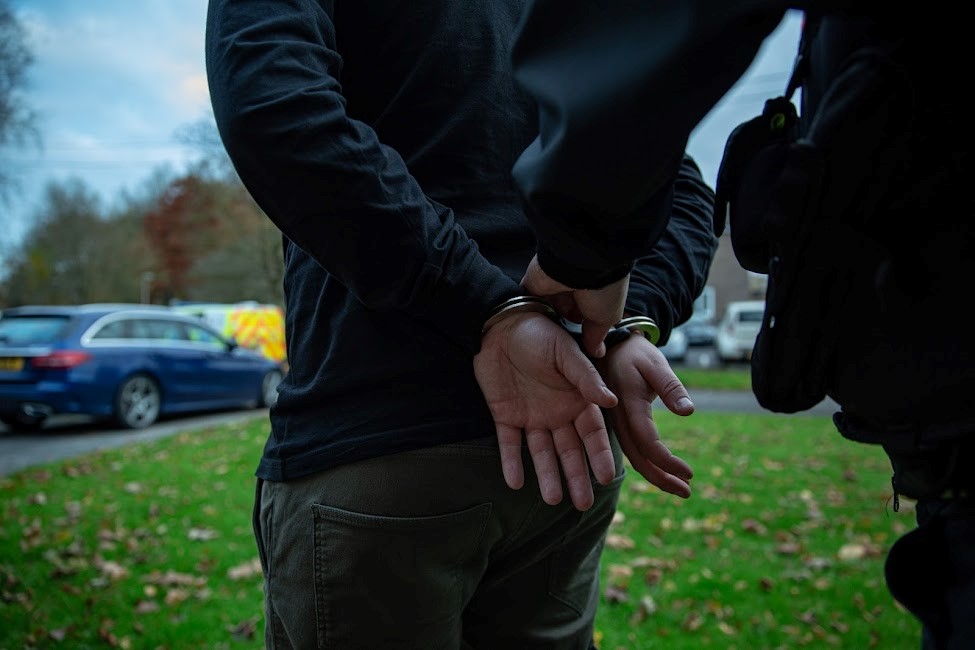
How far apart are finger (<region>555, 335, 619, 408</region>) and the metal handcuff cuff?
47 mm

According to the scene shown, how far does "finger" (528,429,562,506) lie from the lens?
111cm

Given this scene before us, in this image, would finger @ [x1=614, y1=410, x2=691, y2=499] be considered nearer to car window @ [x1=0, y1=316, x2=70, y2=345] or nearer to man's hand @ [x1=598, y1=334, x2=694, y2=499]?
man's hand @ [x1=598, y1=334, x2=694, y2=499]

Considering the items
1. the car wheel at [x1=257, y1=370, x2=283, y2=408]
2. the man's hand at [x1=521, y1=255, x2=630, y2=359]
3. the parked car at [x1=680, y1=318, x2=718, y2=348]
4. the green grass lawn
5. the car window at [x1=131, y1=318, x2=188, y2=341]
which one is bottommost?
the parked car at [x1=680, y1=318, x2=718, y2=348]

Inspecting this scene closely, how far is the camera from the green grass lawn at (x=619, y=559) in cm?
316

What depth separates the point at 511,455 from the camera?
1124 millimetres

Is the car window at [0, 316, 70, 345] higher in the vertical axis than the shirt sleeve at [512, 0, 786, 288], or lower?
lower

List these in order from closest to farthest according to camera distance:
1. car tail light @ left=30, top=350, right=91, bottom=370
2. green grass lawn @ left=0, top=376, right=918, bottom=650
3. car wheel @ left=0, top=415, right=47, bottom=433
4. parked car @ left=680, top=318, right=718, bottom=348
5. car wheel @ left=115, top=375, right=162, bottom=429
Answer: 1. green grass lawn @ left=0, top=376, right=918, bottom=650
2. car tail light @ left=30, top=350, right=91, bottom=370
3. car wheel @ left=0, top=415, right=47, bottom=433
4. car wheel @ left=115, top=375, right=162, bottom=429
5. parked car @ left=680, top=318, right=718, bottom=348

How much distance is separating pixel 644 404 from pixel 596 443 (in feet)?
0.55

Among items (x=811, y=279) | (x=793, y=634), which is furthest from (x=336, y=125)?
(x=793, y=634)

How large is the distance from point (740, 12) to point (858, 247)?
0.97 ft

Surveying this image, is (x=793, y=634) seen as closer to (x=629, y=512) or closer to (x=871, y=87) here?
(x=629, y=512)

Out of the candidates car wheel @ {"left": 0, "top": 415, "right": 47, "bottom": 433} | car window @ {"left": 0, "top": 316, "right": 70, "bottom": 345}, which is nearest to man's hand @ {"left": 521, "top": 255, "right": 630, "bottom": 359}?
car window @ {"left": 0, "top": 316, "right": 70, "bottom": 345}

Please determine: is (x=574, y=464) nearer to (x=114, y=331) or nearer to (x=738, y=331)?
(x=114, y=331)

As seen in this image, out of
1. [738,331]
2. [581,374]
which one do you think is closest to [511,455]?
[581,374]
